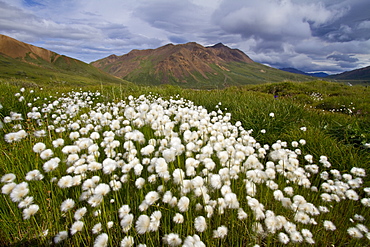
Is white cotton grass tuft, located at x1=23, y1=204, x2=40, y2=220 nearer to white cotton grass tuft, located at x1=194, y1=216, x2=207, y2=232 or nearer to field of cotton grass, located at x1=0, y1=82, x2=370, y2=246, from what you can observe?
field of cotton grass, located at x1=0, y1=82, x2=370, y2=246

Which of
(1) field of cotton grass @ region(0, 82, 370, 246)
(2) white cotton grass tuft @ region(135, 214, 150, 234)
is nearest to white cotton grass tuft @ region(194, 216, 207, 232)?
(1) field of cotton grass @ region(0, 82, 370, 246)

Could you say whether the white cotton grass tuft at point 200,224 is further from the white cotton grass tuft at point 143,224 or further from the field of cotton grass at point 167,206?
the white cotton grass tuft at point 143,224

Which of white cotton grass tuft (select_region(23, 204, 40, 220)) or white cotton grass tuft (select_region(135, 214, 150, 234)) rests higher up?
white cotton grass tuft (select_region(135, 214, 150, 234))

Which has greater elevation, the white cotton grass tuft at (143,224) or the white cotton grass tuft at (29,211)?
the white cotton grass tuft at (143,224)

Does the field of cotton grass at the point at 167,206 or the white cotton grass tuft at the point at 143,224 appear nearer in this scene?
the white cotton grass tuft at the point at 143,224

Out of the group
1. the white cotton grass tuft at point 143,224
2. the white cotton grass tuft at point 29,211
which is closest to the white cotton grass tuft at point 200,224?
the white cotton grass tuft at point 143,224

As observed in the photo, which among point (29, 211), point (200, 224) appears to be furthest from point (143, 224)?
point (29, 211)

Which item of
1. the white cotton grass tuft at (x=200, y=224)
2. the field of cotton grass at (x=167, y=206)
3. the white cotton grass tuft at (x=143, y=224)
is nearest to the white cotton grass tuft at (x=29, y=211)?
the field of cotton grass at (x=167, y=206)

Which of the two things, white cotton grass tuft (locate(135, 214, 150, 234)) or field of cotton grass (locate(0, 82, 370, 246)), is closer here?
white cotton grass tuft (locate(135, 214, 150, 234))

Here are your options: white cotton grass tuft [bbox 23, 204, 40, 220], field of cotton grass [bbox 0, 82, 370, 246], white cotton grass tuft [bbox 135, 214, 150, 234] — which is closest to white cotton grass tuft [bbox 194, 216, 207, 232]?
field of cotton grass [bbox 0, 82, 370, 246]

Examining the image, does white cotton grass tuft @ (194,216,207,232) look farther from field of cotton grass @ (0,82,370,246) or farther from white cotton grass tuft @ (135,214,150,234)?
white cotton grass tuft @ (135,214,150,234)

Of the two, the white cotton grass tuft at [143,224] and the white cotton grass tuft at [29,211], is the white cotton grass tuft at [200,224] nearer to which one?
the white cotton grass tuft at [143,224]

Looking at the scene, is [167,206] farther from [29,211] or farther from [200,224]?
[29,211]

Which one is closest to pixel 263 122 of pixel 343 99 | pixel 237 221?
pixel 237 221
